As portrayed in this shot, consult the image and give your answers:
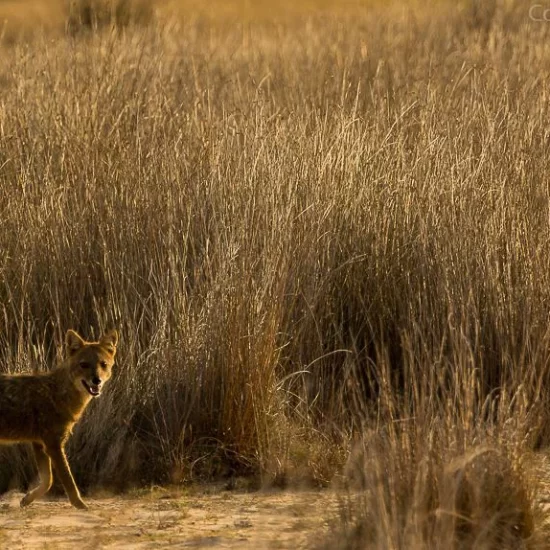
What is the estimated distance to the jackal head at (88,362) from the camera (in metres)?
5.66

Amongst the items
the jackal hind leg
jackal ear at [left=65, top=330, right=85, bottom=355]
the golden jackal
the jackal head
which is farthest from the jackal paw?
jackal ear at [left=65, top=330, right=85, bottom=355]

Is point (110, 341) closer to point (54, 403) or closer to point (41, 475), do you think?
point (54, 403)

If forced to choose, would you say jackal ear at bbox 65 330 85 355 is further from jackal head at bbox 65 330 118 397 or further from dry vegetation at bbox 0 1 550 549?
dry vegetation at bbox 0 1 550 549

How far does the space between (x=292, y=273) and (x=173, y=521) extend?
74.9 inches

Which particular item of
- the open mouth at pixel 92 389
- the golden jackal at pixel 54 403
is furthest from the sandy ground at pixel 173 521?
the open mouth at pixel 92 389

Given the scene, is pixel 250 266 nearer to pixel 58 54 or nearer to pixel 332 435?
pixel 332 435

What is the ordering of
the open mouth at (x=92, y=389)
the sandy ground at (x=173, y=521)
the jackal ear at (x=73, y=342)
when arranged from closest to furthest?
1. the sandy ground at (x=173, y=521)
2. the open mouth at (x=92, y=389)
3. the jackal ear at (x=73, y=342)


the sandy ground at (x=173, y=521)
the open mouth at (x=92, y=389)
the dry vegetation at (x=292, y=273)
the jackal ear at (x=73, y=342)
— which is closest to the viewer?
the sandy ground at (x=173, y=521)

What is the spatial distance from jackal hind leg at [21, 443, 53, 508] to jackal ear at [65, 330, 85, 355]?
0.45 m

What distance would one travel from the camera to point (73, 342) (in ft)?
18.9

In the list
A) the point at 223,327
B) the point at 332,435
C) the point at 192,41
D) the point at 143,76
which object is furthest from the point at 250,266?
the point at 192,41

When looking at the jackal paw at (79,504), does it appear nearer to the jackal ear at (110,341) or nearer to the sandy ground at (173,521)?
the sandy ground at (173,521)

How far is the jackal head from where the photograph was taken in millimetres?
5660

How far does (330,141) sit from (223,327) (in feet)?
6.70
